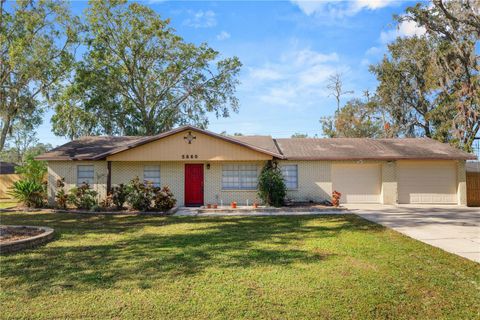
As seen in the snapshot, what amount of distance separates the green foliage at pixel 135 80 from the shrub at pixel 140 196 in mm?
14652

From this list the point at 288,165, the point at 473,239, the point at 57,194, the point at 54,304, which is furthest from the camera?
the point at 288,165

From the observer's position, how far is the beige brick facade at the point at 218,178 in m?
16.7

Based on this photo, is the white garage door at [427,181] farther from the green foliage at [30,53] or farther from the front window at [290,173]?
the green foliage at [30,53]

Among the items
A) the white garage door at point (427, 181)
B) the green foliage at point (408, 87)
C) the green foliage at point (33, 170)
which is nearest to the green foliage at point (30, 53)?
the green foliage at point (33, 170)

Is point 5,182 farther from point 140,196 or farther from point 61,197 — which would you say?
point 140,196

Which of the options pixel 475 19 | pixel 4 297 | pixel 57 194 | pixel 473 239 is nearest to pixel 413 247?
pixel 473 239

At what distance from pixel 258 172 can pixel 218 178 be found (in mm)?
2189

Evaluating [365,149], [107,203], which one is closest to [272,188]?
[365,149]

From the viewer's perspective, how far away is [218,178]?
16.7m

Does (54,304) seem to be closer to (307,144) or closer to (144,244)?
(144,244)

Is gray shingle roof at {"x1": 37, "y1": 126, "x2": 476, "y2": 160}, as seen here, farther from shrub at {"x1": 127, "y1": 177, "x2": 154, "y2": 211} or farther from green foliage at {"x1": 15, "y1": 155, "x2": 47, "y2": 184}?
shrub at {"x1": 127, "y1": 177, "x2": 154, "y2": 211}

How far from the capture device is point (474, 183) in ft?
56.0

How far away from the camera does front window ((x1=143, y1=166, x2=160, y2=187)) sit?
1681cm

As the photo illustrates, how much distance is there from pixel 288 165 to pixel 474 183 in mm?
10326
